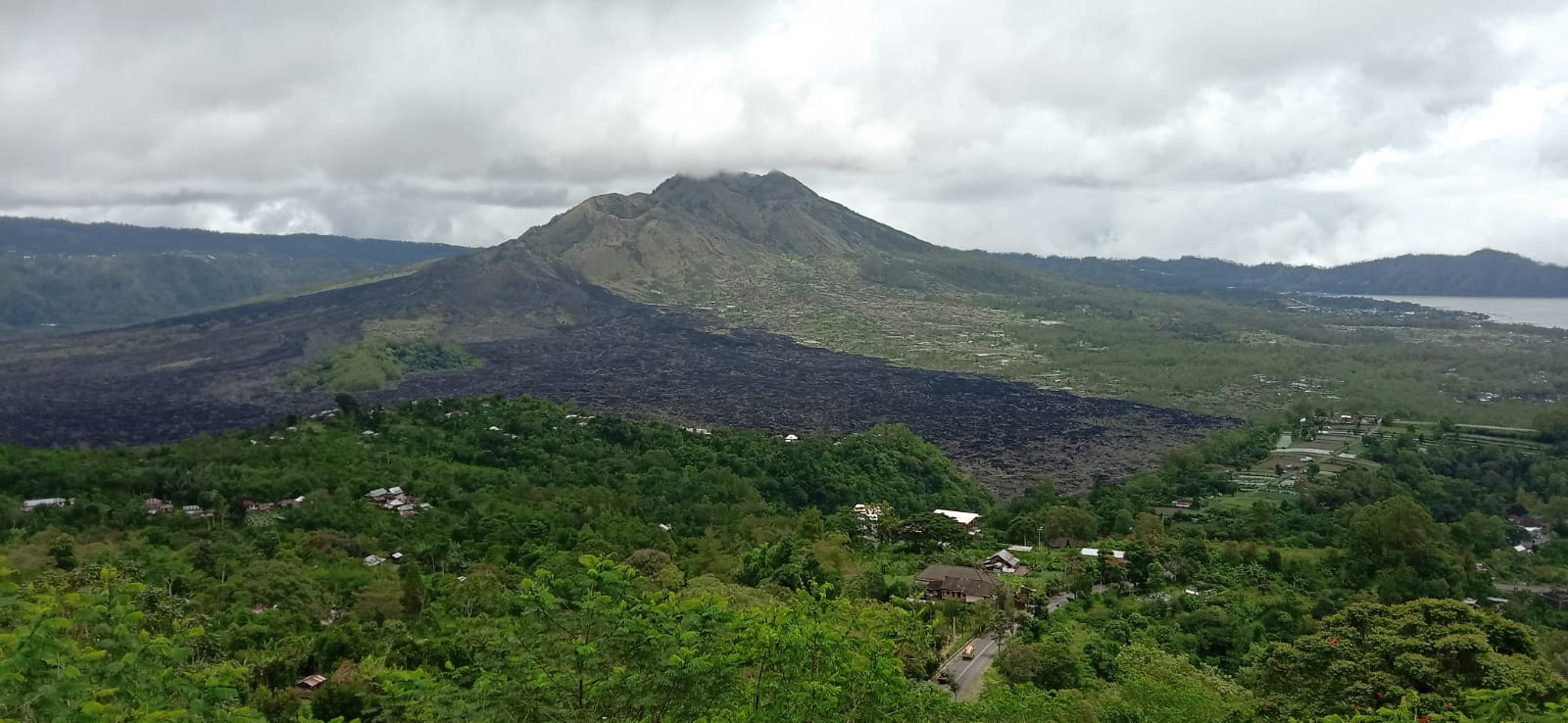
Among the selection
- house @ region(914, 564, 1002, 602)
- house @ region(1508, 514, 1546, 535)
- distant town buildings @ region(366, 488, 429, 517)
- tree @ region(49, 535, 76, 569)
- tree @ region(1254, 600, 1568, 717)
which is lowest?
house @ region(1508, 514, 1546, 535)

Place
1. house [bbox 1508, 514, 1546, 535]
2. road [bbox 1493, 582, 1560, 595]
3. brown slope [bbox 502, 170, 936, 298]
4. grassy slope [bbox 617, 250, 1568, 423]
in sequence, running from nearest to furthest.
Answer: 1. road [bbox 1493, 582, 1560, 595]
2. house [bbox 1508, 514, 1546, 535]
3. grassy slope [bbox 617, 250, 1568, 423]
4. brown slope [bbox 502, 170, 936, 298]

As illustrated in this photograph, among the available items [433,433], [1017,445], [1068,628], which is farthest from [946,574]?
[1017,445]

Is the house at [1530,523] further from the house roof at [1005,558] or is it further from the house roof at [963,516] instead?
the house roof at [1005,558]

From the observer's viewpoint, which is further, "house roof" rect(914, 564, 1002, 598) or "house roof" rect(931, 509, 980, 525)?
"house roof" rect(931, 509, 980, 525)

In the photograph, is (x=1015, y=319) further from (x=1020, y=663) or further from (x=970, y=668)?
(x=1020, y=663)

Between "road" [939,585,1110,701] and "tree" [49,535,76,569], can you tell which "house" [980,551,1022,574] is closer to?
"road" [939,585,1110,701]

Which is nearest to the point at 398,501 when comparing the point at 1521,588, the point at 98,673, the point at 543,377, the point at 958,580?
the point at 958,580

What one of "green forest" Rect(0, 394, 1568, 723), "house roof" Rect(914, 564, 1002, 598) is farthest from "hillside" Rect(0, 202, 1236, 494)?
"house roof" Rect(914, 564, 1002, 598)
